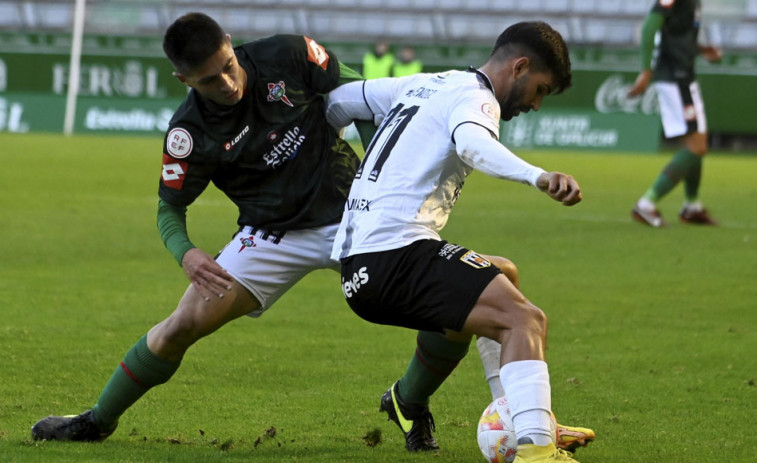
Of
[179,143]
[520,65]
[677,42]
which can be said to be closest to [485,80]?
[520,65]

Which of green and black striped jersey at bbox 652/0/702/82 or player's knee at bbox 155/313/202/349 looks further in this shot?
green and black striped jersey at bbox 652/0/702/82

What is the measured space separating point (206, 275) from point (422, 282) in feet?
2.85

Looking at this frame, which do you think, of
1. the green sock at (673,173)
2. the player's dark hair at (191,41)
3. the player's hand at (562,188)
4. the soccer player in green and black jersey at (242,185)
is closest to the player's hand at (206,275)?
the soccer player in green and black jersey at (242,185)

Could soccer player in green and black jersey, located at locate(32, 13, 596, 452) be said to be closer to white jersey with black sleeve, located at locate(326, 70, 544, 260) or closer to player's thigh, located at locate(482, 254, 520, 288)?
player's thigh, located at locate(482, 254, 520, 288)

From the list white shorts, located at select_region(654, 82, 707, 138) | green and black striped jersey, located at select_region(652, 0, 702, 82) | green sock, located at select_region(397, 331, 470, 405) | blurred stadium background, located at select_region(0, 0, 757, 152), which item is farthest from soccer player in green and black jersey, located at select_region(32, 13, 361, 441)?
blurred stadium background, located at select_region(0, 0, 757, 152)

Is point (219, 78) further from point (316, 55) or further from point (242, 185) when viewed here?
point (316, 55)

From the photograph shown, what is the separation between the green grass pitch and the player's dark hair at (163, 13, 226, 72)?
1357 mm

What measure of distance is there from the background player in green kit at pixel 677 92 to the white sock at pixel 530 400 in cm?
817

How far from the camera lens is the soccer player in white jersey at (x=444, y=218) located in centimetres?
369

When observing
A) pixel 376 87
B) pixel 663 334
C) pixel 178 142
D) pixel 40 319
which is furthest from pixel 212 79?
pixel 663 334

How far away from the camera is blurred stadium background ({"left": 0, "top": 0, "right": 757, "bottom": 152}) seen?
27.6 metres

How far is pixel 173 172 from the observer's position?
4.52 m

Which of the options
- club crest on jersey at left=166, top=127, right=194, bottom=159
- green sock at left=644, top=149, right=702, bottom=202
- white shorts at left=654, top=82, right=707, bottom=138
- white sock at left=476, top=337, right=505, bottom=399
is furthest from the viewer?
white shorts at left=654, top=82, right=707, bottom=138

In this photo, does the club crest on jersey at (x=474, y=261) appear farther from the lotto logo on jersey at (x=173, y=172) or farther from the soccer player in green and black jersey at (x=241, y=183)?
the lotto logo on jersey at (x=173, y=172)
